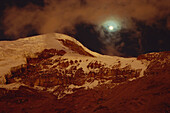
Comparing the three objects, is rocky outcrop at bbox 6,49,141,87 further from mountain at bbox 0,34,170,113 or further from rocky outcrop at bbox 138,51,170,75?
rocky outcrop at bbox 138,51,170,75

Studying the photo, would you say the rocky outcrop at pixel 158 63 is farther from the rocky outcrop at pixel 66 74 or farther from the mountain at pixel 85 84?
the rocky outcrop at pixel 66 74

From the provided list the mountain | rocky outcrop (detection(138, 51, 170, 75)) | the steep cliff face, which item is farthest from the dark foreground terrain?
the steep cliff face

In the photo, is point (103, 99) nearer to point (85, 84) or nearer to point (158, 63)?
point (85, 84)

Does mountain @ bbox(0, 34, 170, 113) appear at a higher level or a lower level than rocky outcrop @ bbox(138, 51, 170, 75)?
lower

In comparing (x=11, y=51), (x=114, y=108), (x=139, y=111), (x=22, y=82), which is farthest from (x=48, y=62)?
(x=139, y=111)

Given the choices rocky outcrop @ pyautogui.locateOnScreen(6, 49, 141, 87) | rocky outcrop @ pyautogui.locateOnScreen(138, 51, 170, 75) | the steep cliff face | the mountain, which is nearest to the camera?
the mountain

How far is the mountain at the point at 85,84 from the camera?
1273 cm

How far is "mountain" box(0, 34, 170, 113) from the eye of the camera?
12.7m

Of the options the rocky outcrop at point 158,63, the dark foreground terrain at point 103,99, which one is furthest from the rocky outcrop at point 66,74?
the dark foreground terrain at point 103,99

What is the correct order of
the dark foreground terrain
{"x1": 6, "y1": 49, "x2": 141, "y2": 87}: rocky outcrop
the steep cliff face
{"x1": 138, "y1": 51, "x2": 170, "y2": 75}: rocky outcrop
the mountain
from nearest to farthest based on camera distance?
the dark foreground terrain < the mountain < {"x1": 138, "y1": 51, "x2": 170, "y2": 75}: rocky outcrop < the steep cliff face < {"x1": 6, "y1": 49, "x2": 141, "y2": 87}: rocky outcrop

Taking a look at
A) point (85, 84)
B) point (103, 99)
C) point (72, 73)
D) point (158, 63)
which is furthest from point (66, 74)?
point (158, 63)

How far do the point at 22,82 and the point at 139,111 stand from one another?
15.3 metres

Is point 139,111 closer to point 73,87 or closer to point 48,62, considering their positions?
point 73,87

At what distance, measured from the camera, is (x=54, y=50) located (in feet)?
107
